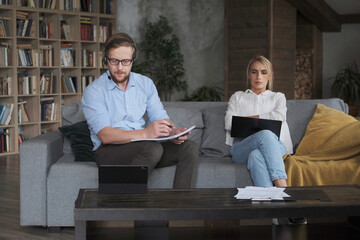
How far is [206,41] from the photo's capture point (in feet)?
28.1

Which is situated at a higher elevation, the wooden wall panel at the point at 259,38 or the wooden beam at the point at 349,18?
the wooden beam at the point at 349,18

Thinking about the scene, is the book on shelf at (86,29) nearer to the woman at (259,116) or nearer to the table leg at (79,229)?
the woman at (259,116)

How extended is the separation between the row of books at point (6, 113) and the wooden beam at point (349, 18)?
5.26 m

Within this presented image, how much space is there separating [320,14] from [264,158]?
5561 mm

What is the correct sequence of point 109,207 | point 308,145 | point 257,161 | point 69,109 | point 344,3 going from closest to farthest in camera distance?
point 109,207
point 257,161
point 308,145
point 69,109
point 344,3

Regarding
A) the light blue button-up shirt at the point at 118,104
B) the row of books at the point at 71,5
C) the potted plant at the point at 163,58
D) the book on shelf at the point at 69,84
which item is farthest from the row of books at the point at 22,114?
the light blue button-up shirt at the point at 118,104

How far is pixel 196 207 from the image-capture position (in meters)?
2.22

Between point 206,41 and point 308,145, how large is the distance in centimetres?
510

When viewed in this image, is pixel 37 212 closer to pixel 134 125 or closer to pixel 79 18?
pixel 134 125

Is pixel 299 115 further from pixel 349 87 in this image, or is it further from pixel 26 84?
pixel 349 87

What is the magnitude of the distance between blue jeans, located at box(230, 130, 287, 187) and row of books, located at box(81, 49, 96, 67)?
497 centimetres

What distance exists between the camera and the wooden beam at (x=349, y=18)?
8.63 meters

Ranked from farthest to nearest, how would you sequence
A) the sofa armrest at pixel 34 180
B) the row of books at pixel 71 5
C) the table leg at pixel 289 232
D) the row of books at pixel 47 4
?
the row of books at pixel 71 5, the row of books at pixel 47 4, the sofa armrest at pixel 34 180, the table leg at pixel 289 232

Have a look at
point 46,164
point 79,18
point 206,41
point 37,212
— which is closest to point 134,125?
point 46,164
